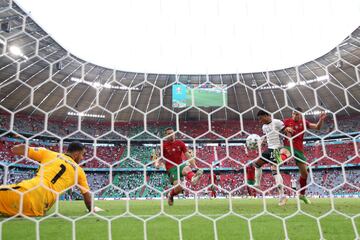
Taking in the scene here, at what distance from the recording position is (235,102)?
20.1 meters

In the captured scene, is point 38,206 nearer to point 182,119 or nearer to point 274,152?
point 274,152

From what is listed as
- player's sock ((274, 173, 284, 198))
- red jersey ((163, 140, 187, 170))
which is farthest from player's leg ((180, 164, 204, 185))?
player's sock ((274, 173, 284, 198))

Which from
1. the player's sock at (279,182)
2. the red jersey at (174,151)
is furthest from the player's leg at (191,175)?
the player's sock at (279,182)

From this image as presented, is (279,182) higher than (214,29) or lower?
lower

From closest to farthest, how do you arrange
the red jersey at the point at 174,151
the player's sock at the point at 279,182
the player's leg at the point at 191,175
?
the player's sock at the point at 279,182, the player's leg at the point at 191,175, the red jersey at the point at 174,151

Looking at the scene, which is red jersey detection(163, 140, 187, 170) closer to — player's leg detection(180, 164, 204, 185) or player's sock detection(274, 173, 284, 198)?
player's leg detection(180, 164, 204, 185)

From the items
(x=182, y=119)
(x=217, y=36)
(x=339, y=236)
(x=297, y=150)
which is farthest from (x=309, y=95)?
(x=339, y=236)

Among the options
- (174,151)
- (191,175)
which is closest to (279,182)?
(191,175)

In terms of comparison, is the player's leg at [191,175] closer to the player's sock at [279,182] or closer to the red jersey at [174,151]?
the red jersey at [174,151]

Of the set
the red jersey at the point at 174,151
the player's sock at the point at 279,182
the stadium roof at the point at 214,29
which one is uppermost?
the stadium roof at the point at 214,29

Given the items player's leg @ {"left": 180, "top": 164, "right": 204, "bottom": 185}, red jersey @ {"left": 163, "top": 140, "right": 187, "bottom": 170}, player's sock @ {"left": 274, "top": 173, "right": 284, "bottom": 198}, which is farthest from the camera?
red jersey @ {"left": 163, "top": 140, "right": 187, "bottom": 170}

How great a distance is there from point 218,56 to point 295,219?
2057mm

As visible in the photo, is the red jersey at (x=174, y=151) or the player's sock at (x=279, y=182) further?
the red jersey at (x=174, y=151)

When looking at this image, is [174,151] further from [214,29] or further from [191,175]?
[214,29]
